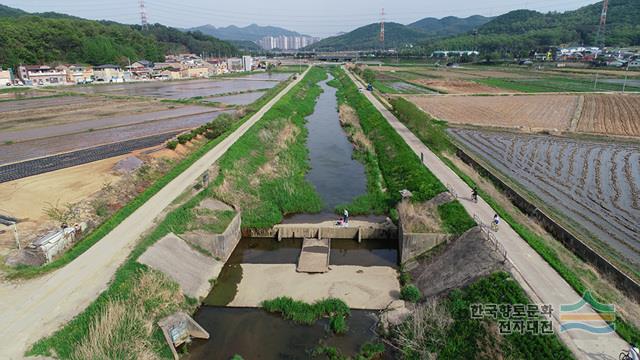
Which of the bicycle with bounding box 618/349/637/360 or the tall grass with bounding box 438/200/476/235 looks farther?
the tall grass with bounding box 438/200/476/235

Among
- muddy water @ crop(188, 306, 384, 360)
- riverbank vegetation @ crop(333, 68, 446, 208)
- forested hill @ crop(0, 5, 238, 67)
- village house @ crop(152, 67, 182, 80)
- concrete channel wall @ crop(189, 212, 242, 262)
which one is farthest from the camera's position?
Answer: village house @ crop(152, 67, 182, 80)

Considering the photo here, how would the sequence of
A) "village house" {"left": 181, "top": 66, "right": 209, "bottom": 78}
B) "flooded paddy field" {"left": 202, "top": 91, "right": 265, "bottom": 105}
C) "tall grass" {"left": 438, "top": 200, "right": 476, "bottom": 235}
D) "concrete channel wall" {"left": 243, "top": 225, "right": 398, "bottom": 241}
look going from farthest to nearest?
"village house" {"left": 181, "top": 66, "right": 209, "bottom": 78}
"flooded paddy field" {"left": 202, "top": 91, "right": 265, "bottom": 105}
"concrete channel wall" {"left": 243, "top": 225, "right": 398, "bottom": 241}
"tall grass" {"left": 438, "top": 200, "right": 476, "bottom": 235}

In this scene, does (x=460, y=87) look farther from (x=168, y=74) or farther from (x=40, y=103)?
(x=168, y=74)

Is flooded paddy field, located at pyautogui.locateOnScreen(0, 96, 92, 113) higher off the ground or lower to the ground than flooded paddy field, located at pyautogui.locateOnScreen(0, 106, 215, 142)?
higher

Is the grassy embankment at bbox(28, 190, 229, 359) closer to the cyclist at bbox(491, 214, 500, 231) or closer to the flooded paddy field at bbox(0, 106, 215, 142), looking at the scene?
the cyclist at bbox(491, 214, 500, 231)

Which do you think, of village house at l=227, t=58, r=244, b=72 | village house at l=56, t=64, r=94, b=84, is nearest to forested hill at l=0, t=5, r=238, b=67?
village house at l=56, t=64, r=94, b=84

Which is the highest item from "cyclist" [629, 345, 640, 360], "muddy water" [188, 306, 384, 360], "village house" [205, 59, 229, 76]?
"village house" [205, 59, 229, 76]

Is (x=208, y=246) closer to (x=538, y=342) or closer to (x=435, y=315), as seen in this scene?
(x=435, y=315)
